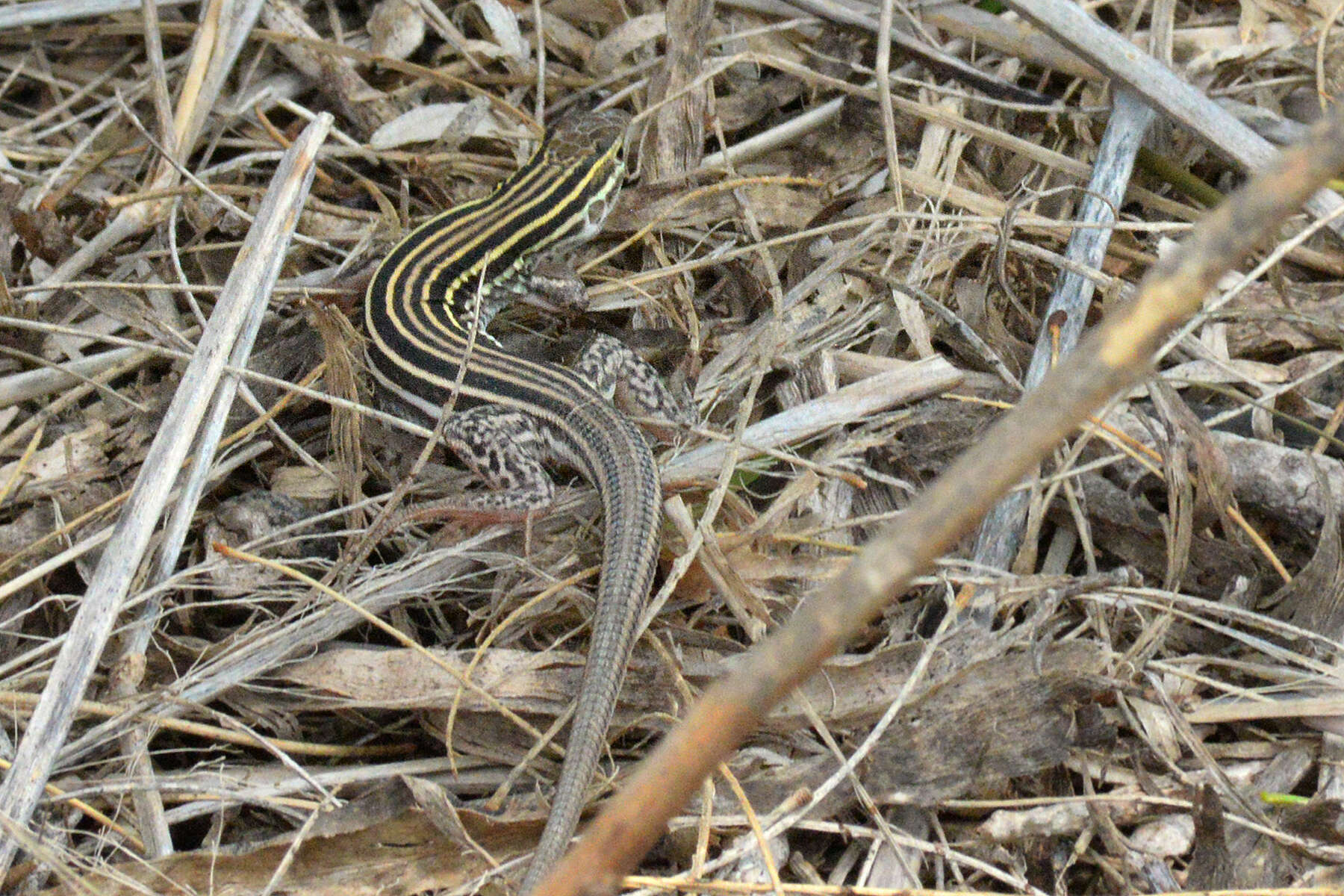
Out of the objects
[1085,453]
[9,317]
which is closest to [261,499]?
[9,317]

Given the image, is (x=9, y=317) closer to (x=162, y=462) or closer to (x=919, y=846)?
(x=162, y=462)

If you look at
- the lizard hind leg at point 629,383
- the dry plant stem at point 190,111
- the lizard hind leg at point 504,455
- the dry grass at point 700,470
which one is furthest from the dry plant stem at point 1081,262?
the dry plant stem at point 190,111

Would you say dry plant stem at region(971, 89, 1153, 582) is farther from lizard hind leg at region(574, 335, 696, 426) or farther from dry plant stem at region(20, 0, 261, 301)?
dry plant stem at region(20, 0, 261, 301)

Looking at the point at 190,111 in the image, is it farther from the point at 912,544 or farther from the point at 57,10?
the point at 912,544

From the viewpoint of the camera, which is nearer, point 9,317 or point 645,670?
point 645,670

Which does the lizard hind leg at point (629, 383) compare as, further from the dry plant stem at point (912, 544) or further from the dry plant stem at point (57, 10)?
the dry plant stem at point (912, 544)

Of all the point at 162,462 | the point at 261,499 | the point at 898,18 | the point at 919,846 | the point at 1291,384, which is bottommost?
the point at 919,846
